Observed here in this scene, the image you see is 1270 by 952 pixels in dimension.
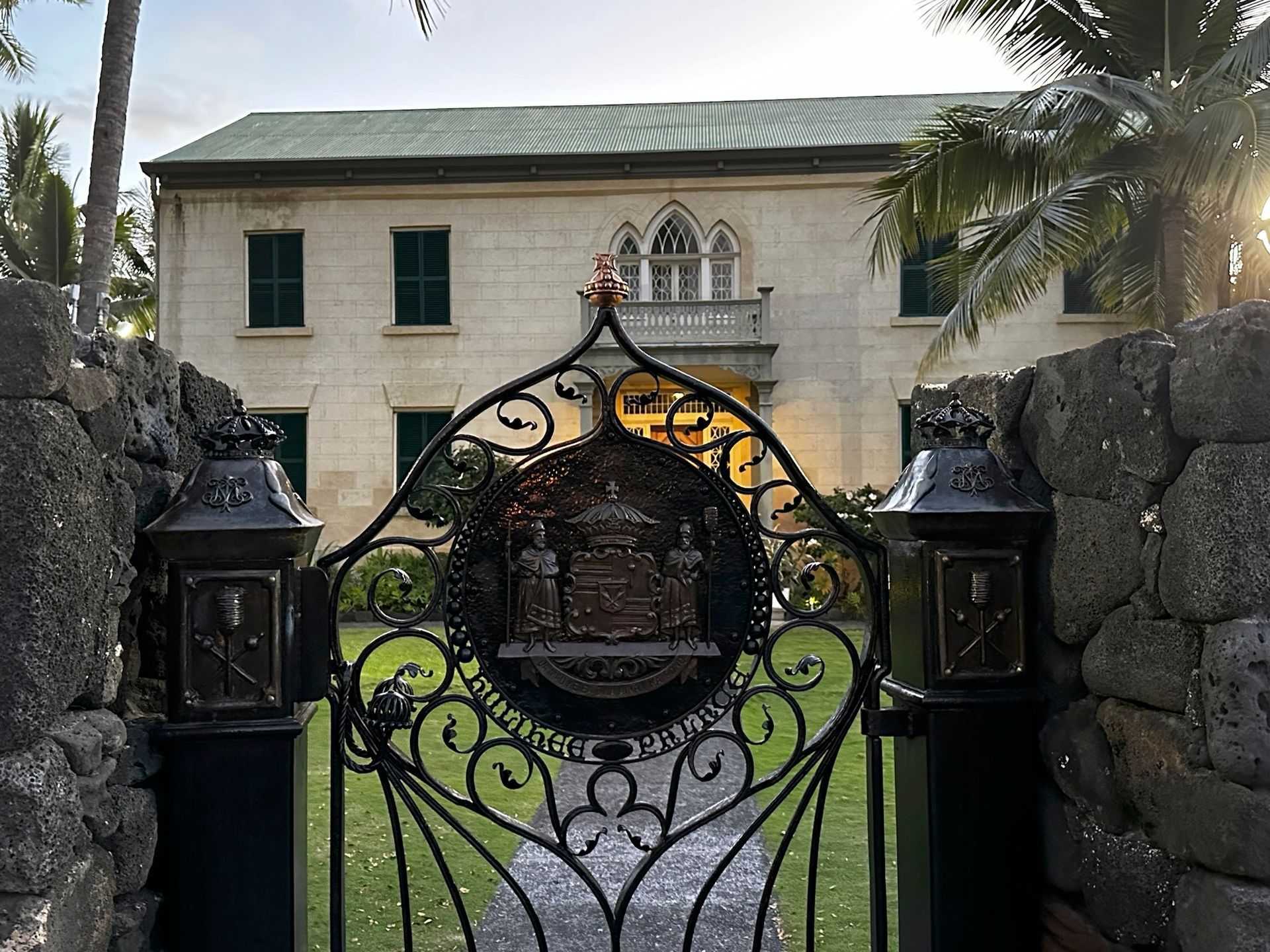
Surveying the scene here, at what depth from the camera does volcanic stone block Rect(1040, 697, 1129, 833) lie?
221 centimetres

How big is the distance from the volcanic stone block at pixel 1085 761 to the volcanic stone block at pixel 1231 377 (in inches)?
30.3

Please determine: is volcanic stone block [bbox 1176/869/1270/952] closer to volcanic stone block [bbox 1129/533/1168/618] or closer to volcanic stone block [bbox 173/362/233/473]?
volcanic stone block [bbox 1129/533/1168/618]

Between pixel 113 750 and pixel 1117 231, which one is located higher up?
pixel 1117 231

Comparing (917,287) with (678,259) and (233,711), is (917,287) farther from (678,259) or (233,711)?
(233,711)

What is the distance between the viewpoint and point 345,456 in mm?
15383

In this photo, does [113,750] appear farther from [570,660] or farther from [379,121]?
[379,121]

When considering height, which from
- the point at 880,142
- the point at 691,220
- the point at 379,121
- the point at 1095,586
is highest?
the point at 379,121

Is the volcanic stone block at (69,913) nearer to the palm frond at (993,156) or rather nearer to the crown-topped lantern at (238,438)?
the crown-topped lantern at (238,438)

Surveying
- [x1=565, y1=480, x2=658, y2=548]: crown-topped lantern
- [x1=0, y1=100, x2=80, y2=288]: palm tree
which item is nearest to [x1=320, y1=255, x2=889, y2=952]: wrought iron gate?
[x1=565, y1=480, x2=658, y2=548]: crown-topped lantern

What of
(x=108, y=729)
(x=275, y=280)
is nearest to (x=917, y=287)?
(x=275, y=280)

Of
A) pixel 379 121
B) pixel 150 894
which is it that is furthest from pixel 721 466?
pixel 379 121

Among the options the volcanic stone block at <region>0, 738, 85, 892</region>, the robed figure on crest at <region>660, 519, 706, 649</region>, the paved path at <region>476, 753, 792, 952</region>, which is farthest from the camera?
the paved path at <region>476, 753, 792, 952</region>

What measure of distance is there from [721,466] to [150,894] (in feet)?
5.74

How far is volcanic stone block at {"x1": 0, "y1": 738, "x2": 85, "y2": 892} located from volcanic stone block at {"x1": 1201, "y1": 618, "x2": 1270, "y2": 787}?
2221 mm
